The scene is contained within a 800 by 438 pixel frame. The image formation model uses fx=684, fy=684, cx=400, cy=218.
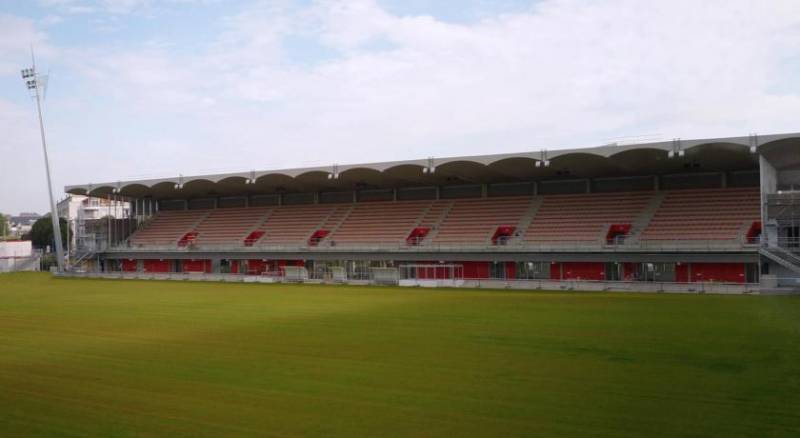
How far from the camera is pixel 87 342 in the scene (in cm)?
1698

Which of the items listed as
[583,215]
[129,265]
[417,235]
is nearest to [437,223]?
[417,235]

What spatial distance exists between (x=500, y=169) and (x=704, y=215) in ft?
39.4

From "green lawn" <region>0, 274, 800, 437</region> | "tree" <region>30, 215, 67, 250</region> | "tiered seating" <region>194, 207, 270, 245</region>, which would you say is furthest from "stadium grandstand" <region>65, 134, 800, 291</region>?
"tree" <region>30, 215, 67, 250</region>

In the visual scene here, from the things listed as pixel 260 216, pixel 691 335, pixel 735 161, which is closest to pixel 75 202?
pixel 260 216

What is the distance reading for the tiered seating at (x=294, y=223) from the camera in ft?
170

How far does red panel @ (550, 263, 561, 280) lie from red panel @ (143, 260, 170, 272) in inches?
1240

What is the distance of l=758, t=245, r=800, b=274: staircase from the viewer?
31.6 metres

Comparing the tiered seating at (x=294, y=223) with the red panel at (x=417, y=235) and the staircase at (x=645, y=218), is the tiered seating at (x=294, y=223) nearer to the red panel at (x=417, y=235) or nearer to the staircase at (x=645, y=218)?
the red panel at (x=417, y=235)

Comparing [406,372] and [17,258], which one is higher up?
[406,372]

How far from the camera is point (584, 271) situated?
128ft

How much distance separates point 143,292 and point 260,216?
22097 millimetres

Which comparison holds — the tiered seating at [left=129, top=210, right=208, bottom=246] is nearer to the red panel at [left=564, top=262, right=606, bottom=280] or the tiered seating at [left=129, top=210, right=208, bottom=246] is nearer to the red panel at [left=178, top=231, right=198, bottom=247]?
the red panel at [left=178, top=231, right=198, bottom=247]

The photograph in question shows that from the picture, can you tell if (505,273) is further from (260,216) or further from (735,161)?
(260,216)

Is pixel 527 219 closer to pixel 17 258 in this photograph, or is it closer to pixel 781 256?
pixel 781 256
